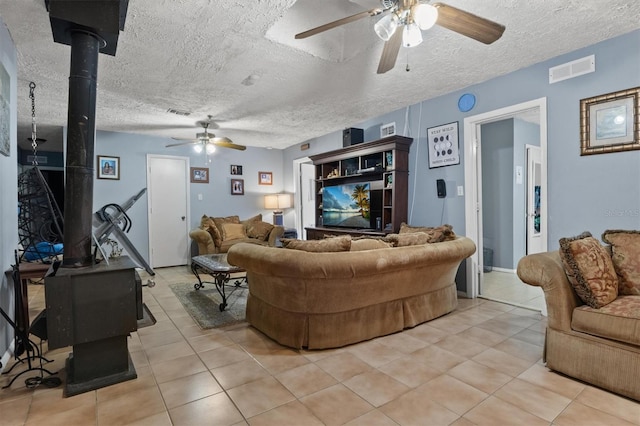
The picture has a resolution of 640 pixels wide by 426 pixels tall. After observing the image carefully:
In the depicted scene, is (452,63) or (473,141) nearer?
(452,63)

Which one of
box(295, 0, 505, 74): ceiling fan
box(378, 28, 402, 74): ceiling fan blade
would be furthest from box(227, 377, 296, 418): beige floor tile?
box(378, 28, 402, 74): ceiling fan blade

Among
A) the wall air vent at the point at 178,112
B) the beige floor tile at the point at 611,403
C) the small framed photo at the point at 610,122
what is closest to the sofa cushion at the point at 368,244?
the beige floor tile at the point at 611,403

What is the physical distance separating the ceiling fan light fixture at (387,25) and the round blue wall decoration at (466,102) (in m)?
2.24

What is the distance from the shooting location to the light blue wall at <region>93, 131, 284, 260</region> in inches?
214

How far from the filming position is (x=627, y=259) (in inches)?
86.1

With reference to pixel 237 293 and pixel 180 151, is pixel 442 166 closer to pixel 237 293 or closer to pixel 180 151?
pixel 237 293

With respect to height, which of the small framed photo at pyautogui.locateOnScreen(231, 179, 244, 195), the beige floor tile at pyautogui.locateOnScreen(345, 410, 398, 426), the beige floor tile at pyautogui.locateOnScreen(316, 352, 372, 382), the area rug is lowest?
the beige floor tile at pyautogui.locateOnScreen(345, 410, 398, 426)

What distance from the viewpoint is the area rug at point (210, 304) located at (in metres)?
3.01

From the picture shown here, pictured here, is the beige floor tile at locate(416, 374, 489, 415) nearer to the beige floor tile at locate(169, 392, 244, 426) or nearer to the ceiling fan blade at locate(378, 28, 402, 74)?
the beige floor tile at locate(169, 392, 244, 426)

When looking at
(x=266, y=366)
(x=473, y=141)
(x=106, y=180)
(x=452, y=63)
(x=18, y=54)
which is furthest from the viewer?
(x=106, y=180)

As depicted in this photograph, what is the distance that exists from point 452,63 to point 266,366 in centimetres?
308

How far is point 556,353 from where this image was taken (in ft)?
6.59

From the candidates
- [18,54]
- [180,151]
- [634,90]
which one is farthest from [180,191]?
[634,90]

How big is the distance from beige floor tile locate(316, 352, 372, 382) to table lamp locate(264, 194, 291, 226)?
191 inches
